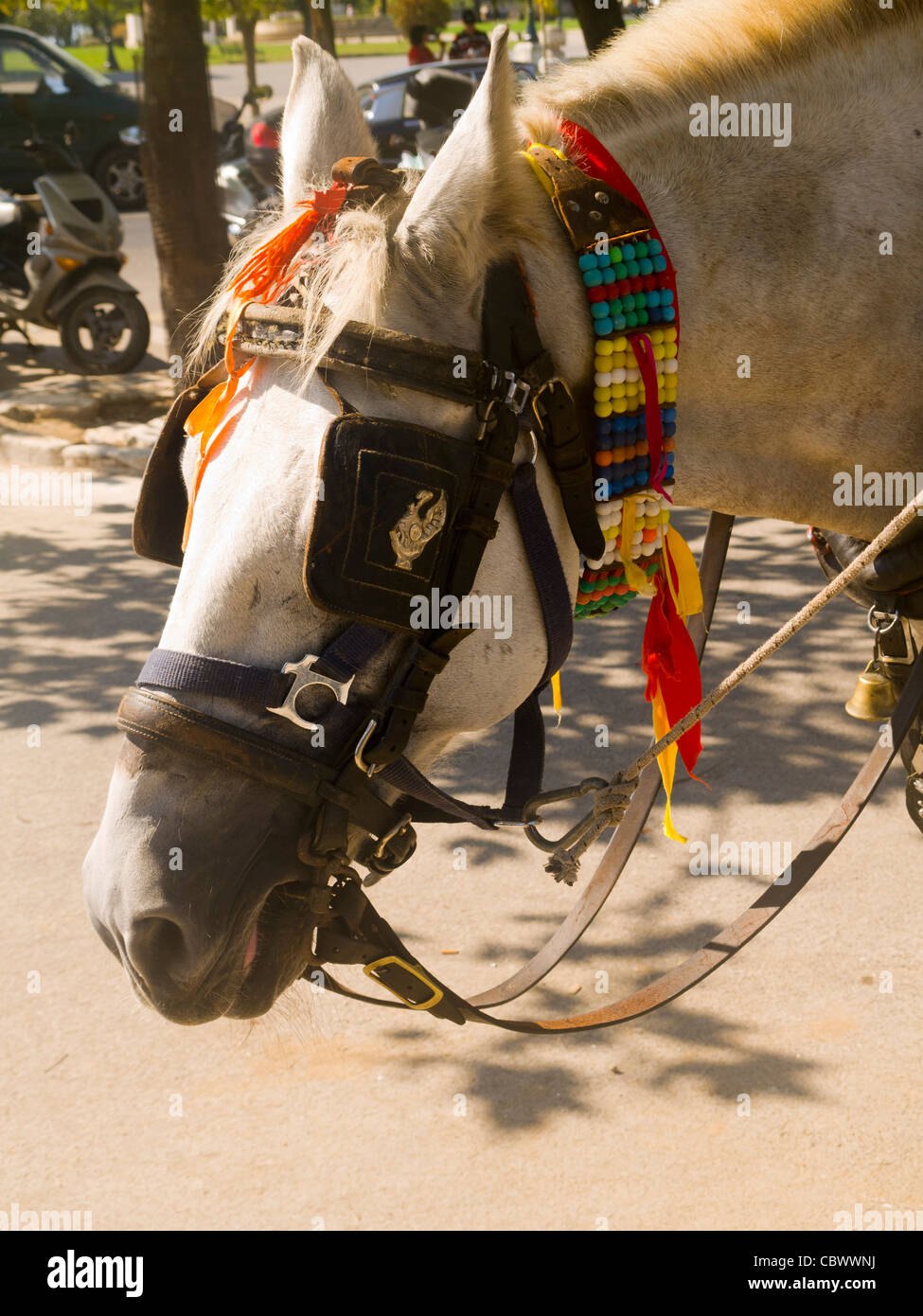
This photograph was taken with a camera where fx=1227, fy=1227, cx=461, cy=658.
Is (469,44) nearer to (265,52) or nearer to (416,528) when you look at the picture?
(416,528)

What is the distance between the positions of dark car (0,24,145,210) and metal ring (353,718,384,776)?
15.1m

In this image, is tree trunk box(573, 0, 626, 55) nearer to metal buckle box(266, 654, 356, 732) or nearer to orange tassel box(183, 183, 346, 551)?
orange tassel box(183, 183, 346, 551)

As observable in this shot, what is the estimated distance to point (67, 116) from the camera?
16.2 m

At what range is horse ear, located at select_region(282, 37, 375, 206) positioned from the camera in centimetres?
185

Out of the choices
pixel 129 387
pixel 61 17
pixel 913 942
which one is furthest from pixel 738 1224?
pixel 61 17

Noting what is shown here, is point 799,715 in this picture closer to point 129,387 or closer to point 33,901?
point 33,901

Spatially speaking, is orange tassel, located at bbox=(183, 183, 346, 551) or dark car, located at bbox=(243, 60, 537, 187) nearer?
orange tassel, located at bbox=(183, 183, 346, 551)

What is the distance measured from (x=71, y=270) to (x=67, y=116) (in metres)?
7.99

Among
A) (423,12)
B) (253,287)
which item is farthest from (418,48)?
(423,12)

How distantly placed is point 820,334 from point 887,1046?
84.3 inches

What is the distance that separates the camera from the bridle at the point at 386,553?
157 cm

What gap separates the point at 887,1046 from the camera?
128 inches

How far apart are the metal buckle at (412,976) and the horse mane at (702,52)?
4.25 ft

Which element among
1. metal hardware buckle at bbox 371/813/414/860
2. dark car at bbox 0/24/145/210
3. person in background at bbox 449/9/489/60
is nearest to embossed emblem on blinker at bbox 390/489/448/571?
metal hardware buckle at bbox 371/813/414/860
